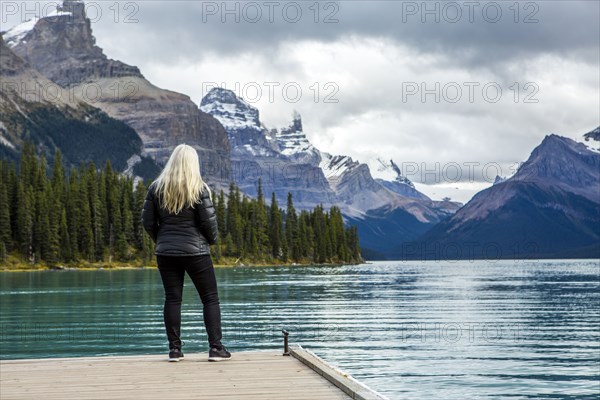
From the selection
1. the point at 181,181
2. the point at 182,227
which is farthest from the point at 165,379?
the point at 181,181

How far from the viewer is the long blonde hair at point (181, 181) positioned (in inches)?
612

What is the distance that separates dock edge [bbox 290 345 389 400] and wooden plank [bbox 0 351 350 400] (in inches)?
4.7

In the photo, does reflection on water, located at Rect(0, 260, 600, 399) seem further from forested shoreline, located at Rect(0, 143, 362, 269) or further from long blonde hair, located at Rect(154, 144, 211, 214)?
forested shoreline, located at Rect(0, 143, 362, 269)

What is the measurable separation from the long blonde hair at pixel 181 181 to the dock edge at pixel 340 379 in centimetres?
371

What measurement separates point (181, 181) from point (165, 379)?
370cm

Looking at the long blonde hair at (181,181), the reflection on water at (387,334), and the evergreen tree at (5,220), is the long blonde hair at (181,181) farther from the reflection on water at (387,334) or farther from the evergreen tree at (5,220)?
the evergreen tree at (5,220)

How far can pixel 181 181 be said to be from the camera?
15578 mm

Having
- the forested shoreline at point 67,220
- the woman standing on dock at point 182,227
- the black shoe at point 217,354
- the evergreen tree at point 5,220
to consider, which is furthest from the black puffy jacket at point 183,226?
the evergreen tree at point 5,220

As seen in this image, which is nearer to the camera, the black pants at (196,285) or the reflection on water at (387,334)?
the black pants at (196,285)

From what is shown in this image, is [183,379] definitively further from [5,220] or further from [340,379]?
[5,220]

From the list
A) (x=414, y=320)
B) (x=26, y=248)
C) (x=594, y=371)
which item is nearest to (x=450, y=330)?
(x=414, y=320)

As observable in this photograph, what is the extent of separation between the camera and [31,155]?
186 metres

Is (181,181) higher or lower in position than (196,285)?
higher

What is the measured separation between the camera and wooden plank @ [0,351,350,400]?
42.0ft
